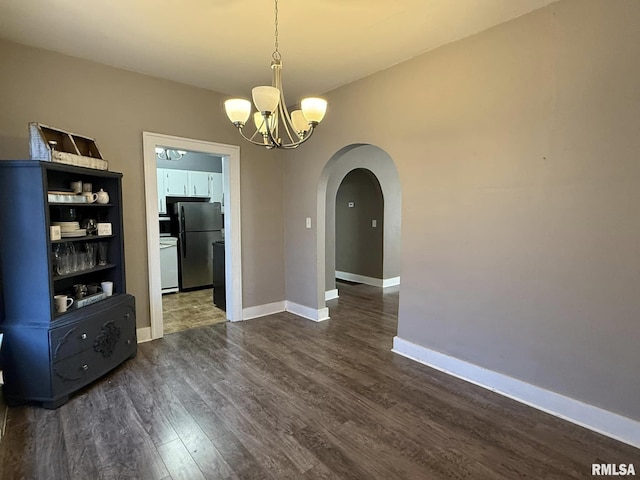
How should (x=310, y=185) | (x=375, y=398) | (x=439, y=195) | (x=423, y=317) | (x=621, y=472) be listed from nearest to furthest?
(x=621, y=472) → (x=375, y=398) → (x=439, y=195) → (x=423, y=317) → (x=310, y=185)

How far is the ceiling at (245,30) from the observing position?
218 centimetres

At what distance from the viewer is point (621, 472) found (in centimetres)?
173

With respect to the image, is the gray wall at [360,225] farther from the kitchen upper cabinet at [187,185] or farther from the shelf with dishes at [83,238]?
the shelf with dishes at [83,238]

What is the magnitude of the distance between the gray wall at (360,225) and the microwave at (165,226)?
332cm

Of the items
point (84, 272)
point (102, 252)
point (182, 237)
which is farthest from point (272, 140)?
point (182, 237)

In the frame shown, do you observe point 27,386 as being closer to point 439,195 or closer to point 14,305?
point 14,305

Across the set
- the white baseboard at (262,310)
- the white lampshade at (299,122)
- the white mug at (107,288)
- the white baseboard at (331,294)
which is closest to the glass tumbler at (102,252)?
the white mug at (107,288)

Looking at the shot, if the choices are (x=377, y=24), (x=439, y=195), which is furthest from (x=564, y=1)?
(x=439, y=195)

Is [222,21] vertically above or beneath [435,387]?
above

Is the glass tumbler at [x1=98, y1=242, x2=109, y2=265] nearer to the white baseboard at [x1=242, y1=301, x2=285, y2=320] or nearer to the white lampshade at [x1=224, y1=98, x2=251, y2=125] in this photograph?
the white baseboard at [x1=242, y1=301, x2=285, y2=320]

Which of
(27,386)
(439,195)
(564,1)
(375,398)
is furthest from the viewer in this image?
(439,195)

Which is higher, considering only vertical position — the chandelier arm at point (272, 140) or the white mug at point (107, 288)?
the chandelier arm at point (272, 140)

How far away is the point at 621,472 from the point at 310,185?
3500 mm
